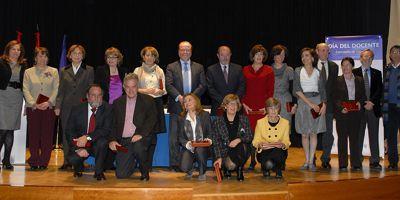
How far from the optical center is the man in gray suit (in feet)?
17.7

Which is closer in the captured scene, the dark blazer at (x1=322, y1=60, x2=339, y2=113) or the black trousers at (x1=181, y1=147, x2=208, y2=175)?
the black trousers at (x1=181, y1=147, x2=208, y2=175)

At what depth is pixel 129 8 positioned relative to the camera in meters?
9.16

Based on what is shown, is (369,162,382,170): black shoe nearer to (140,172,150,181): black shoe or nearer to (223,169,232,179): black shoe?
(223,169,232,179): black shoe

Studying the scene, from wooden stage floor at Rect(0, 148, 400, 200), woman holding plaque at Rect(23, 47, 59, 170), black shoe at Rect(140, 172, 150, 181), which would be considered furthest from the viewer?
woman holding plaque at Rect(23, 47, 59, 170)

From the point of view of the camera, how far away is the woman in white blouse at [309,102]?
545 cm

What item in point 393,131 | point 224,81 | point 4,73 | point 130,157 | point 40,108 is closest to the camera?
point 130,157

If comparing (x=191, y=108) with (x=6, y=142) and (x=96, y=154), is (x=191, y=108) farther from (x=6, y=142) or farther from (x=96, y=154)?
(x=6, y=142)

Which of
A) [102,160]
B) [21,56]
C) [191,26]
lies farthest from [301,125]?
[191,26]

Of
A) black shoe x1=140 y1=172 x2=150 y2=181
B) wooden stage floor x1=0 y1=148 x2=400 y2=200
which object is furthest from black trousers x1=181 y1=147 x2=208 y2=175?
black shoe x1=140 y1=172 x2=150 y2=181

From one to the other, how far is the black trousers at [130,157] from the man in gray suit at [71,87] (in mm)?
751

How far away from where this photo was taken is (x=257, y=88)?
18.1ft

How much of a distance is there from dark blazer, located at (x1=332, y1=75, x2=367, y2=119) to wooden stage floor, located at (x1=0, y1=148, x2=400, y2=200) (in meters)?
0.69

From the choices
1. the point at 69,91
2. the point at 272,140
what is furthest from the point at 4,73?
the point at 272,140

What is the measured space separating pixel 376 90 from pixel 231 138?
6.17ft
